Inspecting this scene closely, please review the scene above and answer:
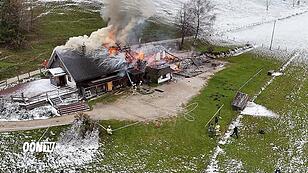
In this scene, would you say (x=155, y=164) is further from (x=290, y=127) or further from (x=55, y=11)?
(x=55, y=11)

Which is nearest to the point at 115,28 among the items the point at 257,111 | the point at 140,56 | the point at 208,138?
the point at 140,56

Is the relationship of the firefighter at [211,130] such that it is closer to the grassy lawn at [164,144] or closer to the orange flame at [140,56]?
the grassy lawn at [164,144]

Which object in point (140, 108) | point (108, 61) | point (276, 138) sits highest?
point (108, 61)

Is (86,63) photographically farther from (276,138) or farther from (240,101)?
(276,138)

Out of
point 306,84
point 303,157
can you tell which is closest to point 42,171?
point 303,157

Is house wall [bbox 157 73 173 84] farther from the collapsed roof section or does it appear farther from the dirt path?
the collapsed roof section

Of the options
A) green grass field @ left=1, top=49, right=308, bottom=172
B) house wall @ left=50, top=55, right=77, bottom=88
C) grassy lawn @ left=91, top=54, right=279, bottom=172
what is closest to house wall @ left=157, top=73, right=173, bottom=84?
green grass field @ left=1, top=49, right=308, bottom=172
